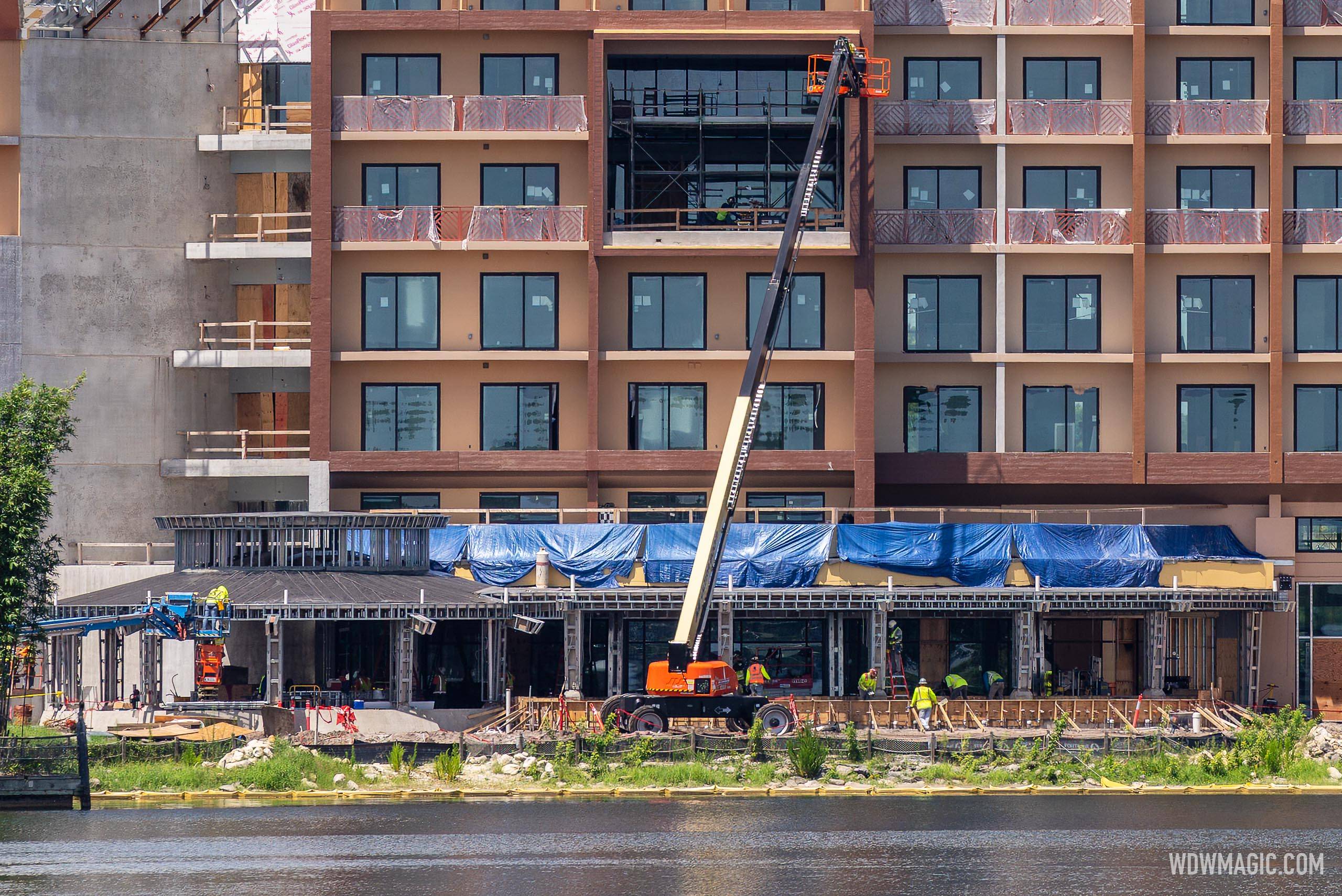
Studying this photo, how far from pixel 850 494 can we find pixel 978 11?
19.2 meters

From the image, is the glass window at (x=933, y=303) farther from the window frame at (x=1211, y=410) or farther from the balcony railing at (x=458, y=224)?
the balcony railing at (x=458, y=224)

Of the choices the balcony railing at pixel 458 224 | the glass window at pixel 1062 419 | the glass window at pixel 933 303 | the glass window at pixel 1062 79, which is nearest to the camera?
the balcony railing at pixel 458 224

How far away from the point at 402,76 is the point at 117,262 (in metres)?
13.7

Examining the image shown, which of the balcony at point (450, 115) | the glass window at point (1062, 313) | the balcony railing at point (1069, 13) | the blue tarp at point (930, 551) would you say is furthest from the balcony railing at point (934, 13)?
the blue tarp at point (930, 551)

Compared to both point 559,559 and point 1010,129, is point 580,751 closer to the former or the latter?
point 559,559

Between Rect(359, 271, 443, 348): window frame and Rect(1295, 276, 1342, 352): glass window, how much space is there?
32201mm

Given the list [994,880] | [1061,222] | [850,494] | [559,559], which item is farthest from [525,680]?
[994,880]

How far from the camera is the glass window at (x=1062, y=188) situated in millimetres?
80500

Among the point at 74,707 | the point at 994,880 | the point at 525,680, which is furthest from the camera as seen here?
the point at 525,680

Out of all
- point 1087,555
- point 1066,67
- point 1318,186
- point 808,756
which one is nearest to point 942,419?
point 1087,555

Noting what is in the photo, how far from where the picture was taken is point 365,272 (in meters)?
78.4

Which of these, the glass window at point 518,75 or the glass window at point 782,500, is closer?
the glass window at point 782,500

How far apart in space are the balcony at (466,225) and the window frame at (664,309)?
2538mm

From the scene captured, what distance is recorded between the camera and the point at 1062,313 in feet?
263
